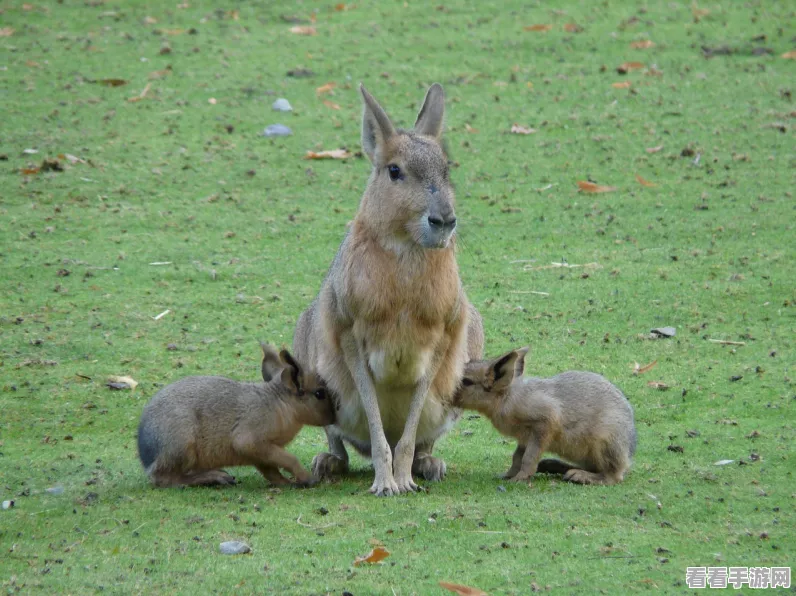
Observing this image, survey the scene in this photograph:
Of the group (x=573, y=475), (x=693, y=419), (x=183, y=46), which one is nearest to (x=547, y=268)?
(x=693, y=419)

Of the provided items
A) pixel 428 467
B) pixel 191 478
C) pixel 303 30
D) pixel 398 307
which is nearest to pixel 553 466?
pixel 428 467

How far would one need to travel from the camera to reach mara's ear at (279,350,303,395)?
5828mm

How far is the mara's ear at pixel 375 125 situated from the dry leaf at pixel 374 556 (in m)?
1.92

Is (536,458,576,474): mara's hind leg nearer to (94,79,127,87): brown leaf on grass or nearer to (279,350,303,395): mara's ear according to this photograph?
(279,350,303,395): mara's ear

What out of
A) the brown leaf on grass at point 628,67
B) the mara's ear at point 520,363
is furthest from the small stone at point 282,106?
the mara's ear at point 520,363

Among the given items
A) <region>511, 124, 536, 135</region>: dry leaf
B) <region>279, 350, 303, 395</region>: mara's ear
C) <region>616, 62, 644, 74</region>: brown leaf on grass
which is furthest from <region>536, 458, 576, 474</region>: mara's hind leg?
<region>616, 62, 644, 74</region>: brown leaf on grass

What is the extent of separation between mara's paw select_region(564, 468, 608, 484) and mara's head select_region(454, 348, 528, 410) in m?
0.49

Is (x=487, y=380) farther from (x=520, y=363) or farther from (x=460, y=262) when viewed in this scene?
(x=460, y=262)

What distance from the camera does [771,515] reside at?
4859 millimetres

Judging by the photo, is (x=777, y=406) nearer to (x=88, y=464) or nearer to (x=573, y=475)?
(x=573, y=475)

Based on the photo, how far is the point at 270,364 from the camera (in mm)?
5984

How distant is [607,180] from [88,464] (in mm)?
5600

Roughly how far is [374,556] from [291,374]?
1610 millimetres

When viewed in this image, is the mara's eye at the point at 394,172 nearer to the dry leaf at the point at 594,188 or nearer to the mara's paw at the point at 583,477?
the mara's paw at the point at 583,477
